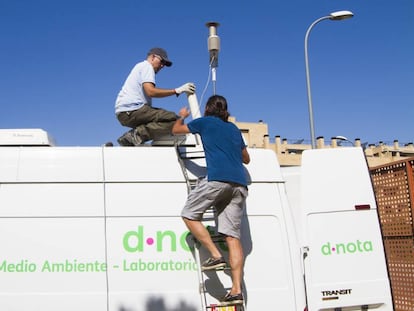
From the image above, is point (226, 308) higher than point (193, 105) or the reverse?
the reverse

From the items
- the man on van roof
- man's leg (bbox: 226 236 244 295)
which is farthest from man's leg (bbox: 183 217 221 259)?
the man on van roof

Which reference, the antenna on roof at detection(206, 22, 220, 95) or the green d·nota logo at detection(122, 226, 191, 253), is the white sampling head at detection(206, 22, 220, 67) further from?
the green d·nota logo at detection(122, 226, 191, 253)

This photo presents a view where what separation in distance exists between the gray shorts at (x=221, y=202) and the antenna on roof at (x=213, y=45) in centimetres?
232

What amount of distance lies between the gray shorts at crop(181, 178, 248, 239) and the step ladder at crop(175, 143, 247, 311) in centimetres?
10

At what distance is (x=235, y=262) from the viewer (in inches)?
153

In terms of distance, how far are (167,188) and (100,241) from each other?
2.34 feet

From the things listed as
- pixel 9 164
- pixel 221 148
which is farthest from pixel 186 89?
pixel 9 164

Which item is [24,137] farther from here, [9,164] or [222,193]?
[222,193]

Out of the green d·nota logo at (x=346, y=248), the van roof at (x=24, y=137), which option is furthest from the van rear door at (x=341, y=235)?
the van roof at (x=24, y=137)

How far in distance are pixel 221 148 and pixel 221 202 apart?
473mm

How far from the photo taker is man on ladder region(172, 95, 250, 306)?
12.7 ft

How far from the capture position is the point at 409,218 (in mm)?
7305

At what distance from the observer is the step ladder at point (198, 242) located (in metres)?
3.87

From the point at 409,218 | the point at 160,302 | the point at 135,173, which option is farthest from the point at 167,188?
the point at 409,218
